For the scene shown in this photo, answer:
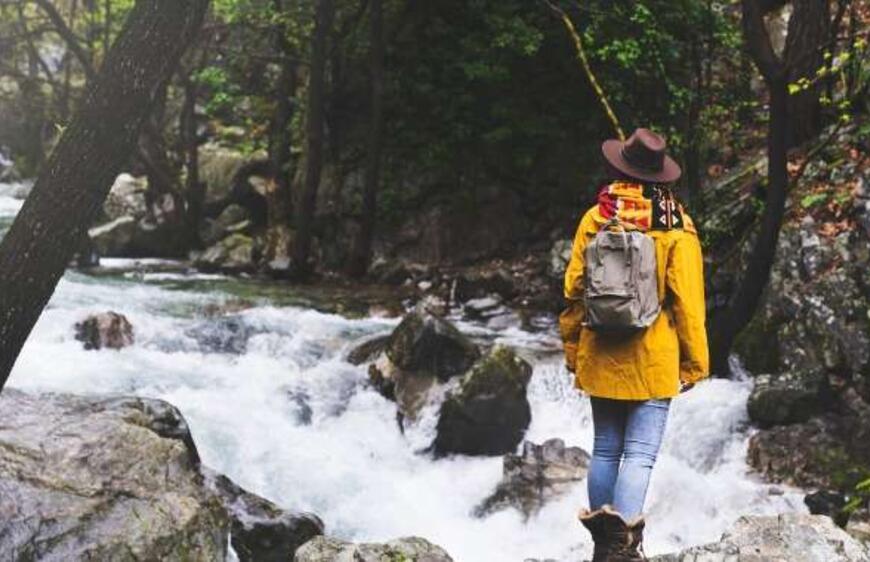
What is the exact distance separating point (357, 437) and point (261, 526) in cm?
298

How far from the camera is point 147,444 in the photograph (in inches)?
211

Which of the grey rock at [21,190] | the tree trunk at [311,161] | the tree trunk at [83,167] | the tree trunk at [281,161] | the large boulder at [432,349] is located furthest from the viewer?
the grey rock at [21,190]

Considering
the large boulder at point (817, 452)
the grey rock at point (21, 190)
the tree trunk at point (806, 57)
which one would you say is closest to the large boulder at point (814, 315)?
the large boulder at point (817, 452)

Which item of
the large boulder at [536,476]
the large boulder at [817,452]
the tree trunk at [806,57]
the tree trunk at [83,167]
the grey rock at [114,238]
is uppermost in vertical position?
the tree trunk at [806,57]

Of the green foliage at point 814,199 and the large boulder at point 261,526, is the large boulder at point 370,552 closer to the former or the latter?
the large boulder at point 261,526

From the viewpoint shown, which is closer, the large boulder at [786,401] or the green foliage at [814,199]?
the large boulder at [786,401]

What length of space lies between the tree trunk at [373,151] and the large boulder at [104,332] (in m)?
6.49

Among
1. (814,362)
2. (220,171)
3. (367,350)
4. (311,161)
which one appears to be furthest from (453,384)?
(220,171)

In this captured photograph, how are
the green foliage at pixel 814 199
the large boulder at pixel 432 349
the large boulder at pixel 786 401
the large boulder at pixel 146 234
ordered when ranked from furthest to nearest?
the large boulder at pixel 146 234 → the large boulder at pixel 432 349 → the green foliage at pixel 814 199 → the large boulder at pixel 786 401

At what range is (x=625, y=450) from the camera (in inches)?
165

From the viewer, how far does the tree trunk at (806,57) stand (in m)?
8.71

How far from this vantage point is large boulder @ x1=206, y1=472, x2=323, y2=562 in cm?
642

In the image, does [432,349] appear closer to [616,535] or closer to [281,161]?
[616,535]

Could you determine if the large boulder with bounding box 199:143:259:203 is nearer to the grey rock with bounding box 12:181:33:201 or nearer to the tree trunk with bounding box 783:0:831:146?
the grey rock with bounding box 12:181:33:201
